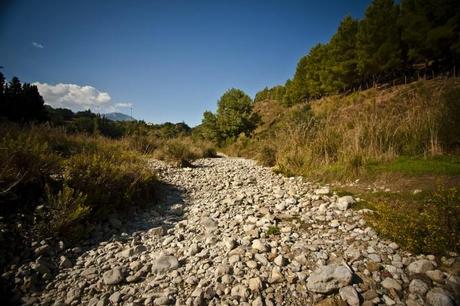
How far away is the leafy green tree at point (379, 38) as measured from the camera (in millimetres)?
23453

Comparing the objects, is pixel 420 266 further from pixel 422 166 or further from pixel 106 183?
pixel 106 183

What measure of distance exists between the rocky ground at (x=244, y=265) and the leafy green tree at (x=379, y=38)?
27.1m

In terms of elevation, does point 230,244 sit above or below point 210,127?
below

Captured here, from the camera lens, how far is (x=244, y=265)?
2523mm

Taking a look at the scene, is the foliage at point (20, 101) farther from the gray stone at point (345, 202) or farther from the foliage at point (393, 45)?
the foliage at point (393, 45)

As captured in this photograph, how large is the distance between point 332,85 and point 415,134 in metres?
26.8

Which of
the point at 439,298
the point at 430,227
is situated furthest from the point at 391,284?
the point at 430,227

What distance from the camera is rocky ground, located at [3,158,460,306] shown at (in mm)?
2049

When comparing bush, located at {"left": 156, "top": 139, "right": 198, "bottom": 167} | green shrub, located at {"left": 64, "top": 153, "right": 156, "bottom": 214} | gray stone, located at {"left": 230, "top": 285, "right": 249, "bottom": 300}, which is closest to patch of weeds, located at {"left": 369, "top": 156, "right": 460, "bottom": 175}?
gray stone, located at {"left": 230, "top": 285, "right": 249, "bottom": 300}

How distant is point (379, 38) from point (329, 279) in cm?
2994

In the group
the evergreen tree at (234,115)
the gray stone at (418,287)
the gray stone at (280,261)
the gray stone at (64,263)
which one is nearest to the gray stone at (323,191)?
the gray stone at (280,261)

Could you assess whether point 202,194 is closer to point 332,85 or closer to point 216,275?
point 216,275

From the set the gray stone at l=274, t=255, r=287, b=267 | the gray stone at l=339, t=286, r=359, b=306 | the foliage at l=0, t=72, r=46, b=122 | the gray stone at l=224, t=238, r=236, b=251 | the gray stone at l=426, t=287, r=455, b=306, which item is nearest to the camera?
the gray stone at l=426, t=287, r=455, b=306

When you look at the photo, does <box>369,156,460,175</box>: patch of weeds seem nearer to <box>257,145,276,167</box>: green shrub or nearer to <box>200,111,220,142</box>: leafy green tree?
<box>257,145,276,167</box>: green shrub
